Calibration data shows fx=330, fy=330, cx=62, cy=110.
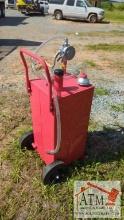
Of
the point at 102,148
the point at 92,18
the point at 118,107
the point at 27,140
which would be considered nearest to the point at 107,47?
the point at 118,107

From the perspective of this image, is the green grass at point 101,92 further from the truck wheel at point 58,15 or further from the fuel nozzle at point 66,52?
the truck wheel at point 58,15

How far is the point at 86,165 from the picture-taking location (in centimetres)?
481

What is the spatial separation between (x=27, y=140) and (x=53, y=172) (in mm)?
896

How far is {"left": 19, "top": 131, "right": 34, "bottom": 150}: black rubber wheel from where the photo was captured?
509cm

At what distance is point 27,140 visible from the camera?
5.11 m

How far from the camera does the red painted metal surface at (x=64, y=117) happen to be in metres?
4.14

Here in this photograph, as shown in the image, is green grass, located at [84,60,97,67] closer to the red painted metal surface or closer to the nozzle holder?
the red painted metal surface

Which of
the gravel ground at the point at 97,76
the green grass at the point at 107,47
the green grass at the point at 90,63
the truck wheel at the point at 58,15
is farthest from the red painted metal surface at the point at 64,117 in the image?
the truck wheel at the point at 58,15

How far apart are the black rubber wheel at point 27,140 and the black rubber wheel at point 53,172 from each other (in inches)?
31.7

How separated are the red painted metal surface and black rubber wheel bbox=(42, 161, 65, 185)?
0.12 metres

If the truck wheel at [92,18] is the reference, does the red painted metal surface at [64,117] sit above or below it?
below

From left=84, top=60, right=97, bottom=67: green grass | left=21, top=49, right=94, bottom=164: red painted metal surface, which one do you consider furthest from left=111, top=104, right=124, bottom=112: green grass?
left=84, top=60, right=97, bottom=67: green grass

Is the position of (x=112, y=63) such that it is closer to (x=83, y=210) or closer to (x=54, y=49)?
(x=54, y=49)

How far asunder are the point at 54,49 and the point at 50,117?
952cm
